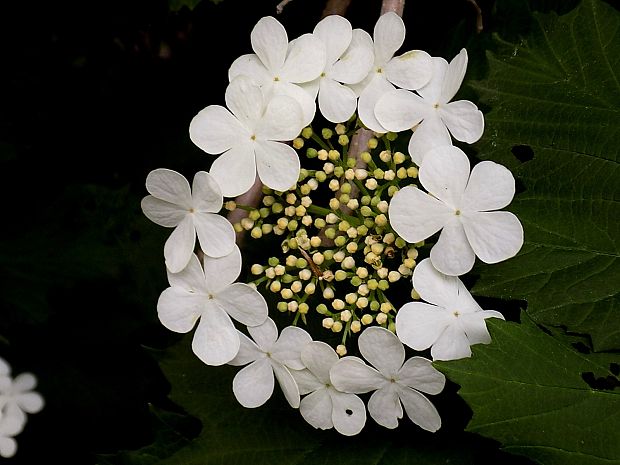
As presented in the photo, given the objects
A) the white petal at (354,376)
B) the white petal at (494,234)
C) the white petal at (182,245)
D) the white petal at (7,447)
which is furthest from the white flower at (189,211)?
the white petal at (7,447)

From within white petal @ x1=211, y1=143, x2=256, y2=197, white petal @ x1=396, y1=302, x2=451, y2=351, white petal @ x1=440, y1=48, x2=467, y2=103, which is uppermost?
white petal @ x1=440, y1=48, x2=467, y2=103

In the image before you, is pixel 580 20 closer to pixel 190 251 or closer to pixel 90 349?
pixel 190 251

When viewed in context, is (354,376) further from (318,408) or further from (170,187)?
(170,187)

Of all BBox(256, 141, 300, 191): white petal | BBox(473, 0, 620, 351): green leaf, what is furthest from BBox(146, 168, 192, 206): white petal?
BBox(473, 0, 620, 351): green leaf

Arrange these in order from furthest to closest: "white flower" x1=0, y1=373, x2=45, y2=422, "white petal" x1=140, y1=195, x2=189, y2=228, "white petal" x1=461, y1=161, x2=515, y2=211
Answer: "white flower" x1=0, y1=373, x2=45, y2=422
"white petal" x1=140, y1=195, x2=189, y2=228
"white petal" x1=461, y1=161, x2=515, y2=211

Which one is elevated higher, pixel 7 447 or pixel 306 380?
pixel 306 380

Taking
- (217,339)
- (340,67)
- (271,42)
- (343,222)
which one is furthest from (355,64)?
(217,339)

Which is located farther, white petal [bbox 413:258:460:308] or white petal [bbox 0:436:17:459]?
white petal [bbox 0:436:17:459]

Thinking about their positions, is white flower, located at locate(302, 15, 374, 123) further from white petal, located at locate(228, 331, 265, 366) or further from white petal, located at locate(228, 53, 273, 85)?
white petal, located at locate(228, 331, 265, 366)
